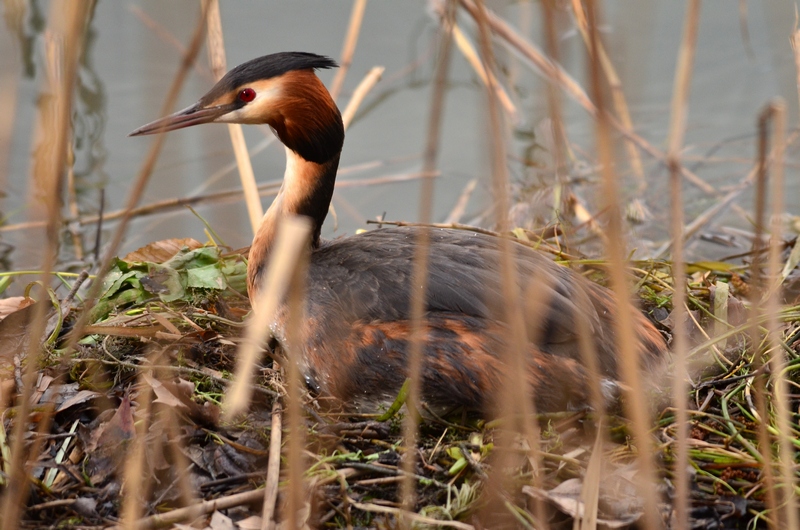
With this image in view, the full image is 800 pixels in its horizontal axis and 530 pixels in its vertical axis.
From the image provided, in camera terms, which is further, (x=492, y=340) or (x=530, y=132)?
(x=530, y=132)

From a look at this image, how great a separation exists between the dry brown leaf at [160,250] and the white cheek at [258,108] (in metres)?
0.95

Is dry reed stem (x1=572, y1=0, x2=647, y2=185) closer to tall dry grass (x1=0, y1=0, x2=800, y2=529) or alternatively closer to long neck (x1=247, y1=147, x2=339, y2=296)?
long neck (x1=247, y1=147, x2=339, y2=296)

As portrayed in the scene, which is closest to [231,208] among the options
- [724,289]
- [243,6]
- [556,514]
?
[556,514]

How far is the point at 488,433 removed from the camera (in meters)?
3.04

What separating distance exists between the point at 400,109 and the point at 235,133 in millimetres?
2733

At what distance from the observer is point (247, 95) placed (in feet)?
11.5

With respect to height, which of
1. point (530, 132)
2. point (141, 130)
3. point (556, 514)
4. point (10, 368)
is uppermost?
point (141, 130)

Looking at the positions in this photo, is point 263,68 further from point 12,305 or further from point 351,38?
point 351,38

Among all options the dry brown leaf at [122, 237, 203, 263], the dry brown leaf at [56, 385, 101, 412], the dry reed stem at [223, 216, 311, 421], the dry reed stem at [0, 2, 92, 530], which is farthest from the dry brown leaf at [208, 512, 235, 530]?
the dry brown leaf at [122, 237, 203, 263]

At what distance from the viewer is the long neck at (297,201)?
3807 mm

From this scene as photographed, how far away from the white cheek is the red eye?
0.01 meters

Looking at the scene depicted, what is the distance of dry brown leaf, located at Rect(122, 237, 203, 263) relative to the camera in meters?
4.21

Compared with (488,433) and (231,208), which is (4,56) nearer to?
(231,208)

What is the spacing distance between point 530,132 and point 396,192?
3.37ft
